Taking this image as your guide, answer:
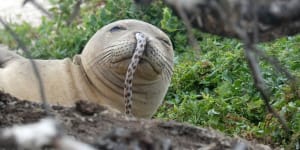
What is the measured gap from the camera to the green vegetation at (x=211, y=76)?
19.5 ft

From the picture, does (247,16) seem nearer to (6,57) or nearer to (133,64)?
(133,64)

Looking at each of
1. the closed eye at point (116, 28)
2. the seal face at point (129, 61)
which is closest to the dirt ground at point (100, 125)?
the seal face at point (129, 61)

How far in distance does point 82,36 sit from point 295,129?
3497 millimetres

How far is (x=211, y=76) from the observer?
Result: 23.5ft

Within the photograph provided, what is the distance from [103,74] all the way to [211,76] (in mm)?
1258

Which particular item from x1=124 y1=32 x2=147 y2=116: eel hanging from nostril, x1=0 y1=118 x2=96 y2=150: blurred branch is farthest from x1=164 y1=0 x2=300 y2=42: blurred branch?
x1=124 y1=32 x2=147 y2=116: eel hanging from nostril

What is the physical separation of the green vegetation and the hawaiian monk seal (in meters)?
A: 0.31

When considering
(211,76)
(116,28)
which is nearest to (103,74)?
(116,28)

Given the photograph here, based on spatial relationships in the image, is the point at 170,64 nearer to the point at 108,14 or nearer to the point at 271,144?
the point at 271,144

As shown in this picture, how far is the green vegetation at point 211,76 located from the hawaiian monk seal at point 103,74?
1.03 feet

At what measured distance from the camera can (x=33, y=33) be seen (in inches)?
374

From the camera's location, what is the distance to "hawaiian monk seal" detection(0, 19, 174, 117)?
5926 mm

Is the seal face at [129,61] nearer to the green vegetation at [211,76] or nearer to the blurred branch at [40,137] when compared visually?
the green vegetation at [211,76]

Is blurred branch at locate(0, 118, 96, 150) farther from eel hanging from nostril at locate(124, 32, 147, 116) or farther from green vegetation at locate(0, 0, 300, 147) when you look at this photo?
eel hanging from nostril at locate(124, 32, 147, 116)
